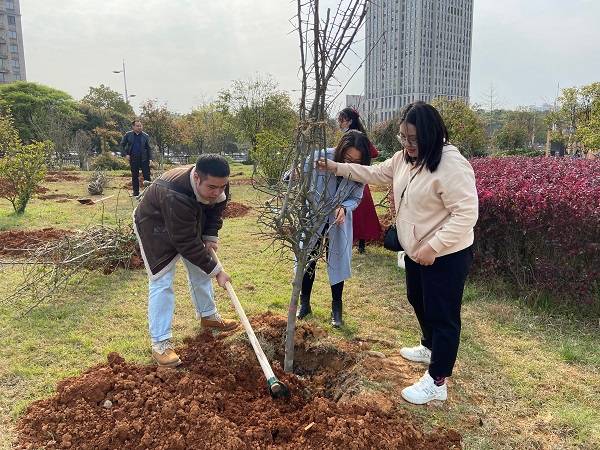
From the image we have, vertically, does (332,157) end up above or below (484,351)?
above

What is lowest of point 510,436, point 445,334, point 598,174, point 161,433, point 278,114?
point 510,436

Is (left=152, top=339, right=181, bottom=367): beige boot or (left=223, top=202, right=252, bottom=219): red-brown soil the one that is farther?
(left=223, top=202, right=252, bottom=219): red-brown soil

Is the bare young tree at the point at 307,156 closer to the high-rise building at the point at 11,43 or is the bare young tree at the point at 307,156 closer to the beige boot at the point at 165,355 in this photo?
the beige boot at the point at 165,355

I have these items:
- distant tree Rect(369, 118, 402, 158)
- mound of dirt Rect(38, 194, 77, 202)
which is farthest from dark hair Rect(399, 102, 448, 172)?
distant tree Rect(369, 118, 402, 158)

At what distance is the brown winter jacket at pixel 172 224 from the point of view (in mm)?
2967

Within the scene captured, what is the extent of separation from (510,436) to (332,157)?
214cm

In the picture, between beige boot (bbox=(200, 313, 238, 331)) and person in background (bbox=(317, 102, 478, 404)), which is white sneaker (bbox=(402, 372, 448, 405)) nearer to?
person in background (bbox=(317, 102, 478, 404))

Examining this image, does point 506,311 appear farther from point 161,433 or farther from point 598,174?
point 161,433

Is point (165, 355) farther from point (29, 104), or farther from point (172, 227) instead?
point (29, 104)

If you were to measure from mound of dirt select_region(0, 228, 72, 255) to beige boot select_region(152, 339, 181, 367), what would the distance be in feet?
11.5

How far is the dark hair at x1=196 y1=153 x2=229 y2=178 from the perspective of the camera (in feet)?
9.29

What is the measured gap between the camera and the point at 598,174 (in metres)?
5.39

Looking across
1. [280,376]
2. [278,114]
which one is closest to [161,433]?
[280,376]

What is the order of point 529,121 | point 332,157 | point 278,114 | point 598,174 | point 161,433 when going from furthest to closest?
point 529,121, point 278,114, point 598,174, point 332,157, point 161,433
